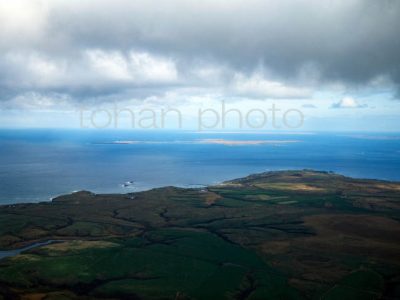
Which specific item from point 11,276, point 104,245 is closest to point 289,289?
point 104,245

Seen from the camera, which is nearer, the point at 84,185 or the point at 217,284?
the point at 217,284

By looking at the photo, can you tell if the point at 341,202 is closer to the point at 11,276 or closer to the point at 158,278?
the point at 158,278

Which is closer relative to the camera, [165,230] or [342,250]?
[342,250]

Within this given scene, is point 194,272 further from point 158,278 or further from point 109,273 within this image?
point 109,273

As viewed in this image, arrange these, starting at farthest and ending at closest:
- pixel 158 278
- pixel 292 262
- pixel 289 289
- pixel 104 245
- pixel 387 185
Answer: pixel 387 185
pixel 104 245
pixel 292 262
pixel 158 278
pixel 289 289

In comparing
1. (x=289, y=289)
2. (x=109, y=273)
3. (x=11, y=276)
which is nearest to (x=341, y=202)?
(x=289, y=289)

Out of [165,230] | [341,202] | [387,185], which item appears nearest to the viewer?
[165,230]
